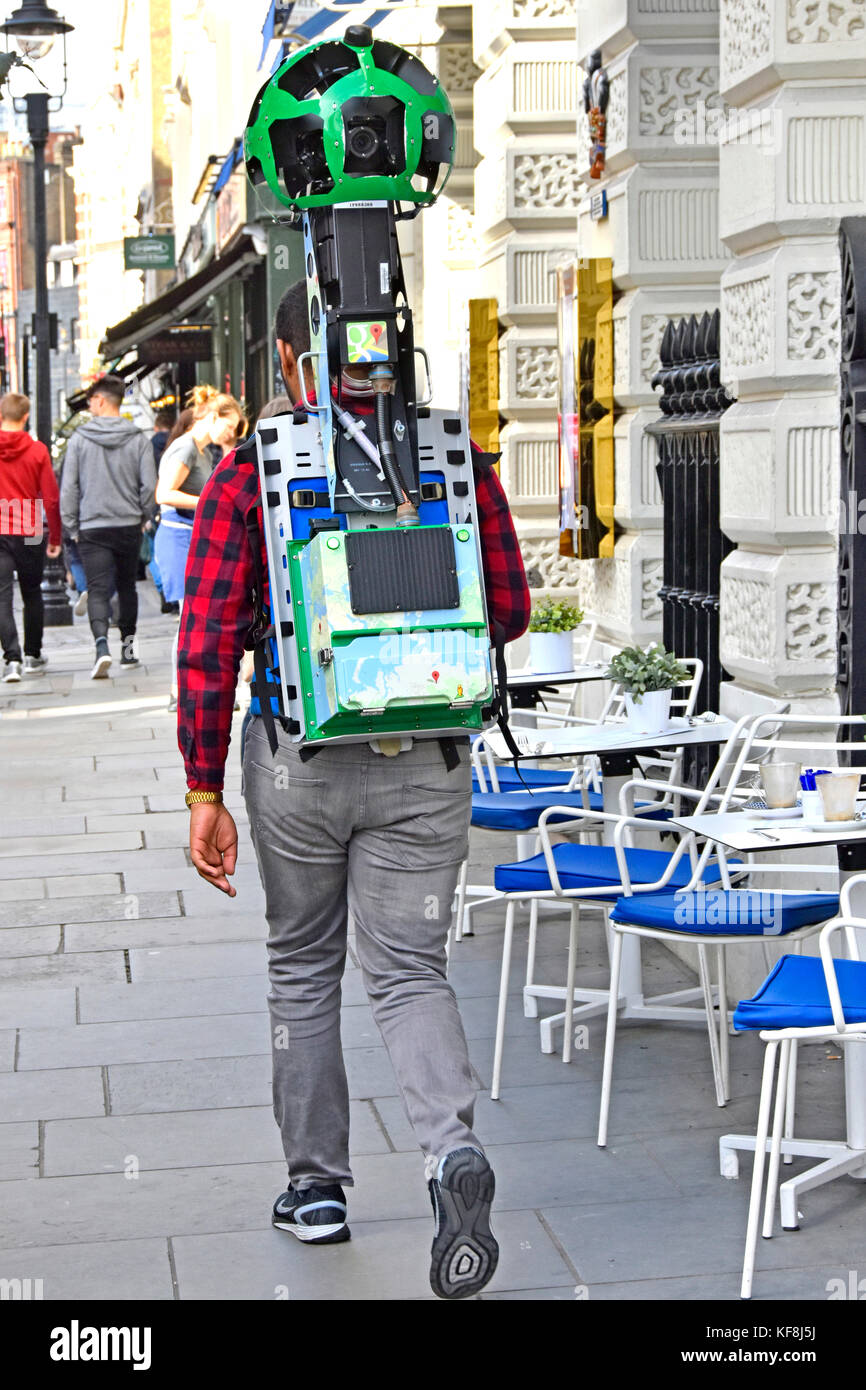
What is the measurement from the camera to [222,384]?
2889 cm

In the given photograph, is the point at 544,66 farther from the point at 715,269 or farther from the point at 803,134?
the point at 803,134

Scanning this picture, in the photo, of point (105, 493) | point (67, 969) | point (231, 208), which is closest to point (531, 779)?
point (67, 969)

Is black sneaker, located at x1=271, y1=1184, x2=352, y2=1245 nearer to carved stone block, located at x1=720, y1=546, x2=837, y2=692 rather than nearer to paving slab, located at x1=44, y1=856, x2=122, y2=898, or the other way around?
carved stone block, located at x1=720, y1=546, x2=837, y2=692

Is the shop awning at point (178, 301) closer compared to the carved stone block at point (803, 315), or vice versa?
the carved stone block at point (803, 315)

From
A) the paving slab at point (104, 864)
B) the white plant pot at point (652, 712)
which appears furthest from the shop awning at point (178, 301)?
the white plant pot at point (652, 712)

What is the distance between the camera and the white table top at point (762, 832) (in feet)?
14.9

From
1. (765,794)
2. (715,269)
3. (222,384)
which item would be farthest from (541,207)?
(222,384)

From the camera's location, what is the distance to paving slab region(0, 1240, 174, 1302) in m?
4.04

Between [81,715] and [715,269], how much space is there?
573 centimetres

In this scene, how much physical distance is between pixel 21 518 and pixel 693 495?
730 cm

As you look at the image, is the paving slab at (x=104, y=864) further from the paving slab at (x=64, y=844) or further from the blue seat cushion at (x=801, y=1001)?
the blue seat cushion at (x=801, y=1001)

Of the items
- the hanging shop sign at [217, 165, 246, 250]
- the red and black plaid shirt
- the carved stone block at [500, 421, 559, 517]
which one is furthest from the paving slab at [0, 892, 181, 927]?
the hanging shop sign at [217, 165, 246, 250]

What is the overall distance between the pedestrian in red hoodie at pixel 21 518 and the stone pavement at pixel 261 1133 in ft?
20.9

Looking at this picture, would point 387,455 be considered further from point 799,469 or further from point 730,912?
point 799,469
